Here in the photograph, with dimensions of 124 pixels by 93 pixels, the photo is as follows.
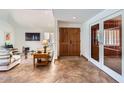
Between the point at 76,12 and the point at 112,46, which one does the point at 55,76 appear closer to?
the point at 112,46

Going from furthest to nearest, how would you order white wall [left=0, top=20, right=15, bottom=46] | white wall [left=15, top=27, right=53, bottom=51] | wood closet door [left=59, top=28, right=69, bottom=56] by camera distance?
white wall [left=15, top=27, right=53, bottom=51] → wood closet door [left=59, top=28, right=69, bottom=56] → white wall [left=0, top=20, right=15, bottom=46]

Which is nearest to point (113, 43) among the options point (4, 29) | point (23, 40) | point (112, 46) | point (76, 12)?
point (112, 46)

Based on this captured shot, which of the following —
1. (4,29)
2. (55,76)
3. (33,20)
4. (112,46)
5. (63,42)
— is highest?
(33,20)

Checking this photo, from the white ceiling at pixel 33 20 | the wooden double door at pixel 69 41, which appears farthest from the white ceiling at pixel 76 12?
the wooden double door at pixel 69 41

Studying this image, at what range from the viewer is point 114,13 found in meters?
4.27

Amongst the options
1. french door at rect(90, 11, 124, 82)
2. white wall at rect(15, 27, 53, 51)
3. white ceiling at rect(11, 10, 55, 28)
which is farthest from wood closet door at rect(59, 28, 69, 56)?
french door at rect(90, 11, 124, 82)

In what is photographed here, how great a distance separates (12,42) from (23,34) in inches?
36.0

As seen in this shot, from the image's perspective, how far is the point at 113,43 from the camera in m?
4.61

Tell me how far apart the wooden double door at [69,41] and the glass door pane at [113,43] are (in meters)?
4.43

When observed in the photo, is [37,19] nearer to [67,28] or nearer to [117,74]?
[67,28]

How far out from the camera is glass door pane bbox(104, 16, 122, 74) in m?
4.12

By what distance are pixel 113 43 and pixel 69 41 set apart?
503 centimetres

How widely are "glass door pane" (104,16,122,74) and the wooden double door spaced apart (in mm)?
4433

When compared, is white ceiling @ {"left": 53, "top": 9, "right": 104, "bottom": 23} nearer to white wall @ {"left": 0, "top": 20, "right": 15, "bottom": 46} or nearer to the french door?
the french door
